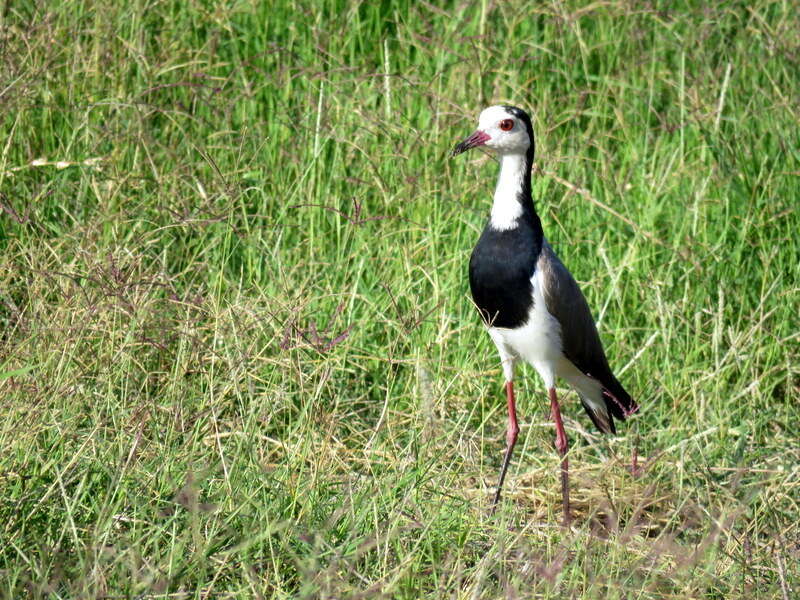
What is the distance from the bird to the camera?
4.01 metres

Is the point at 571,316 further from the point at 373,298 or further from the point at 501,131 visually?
the point at 373,298

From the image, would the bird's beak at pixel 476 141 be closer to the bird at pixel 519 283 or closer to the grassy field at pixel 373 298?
the bird at pixel 519 283

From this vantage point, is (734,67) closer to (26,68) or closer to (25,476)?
(26,68)

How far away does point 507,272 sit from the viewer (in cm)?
400

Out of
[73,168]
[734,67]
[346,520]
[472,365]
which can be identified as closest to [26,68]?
[73,168]

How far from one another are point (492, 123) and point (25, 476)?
1.96 meters

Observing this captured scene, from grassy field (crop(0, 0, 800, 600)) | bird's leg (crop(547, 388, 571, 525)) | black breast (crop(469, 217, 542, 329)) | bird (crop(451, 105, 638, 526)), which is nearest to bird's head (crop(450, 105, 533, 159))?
bird (crop(451, 105, 638, 526))

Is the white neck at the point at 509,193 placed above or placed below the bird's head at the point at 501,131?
below

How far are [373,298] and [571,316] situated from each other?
2.74 feet

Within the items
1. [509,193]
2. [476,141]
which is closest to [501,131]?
[476,141]

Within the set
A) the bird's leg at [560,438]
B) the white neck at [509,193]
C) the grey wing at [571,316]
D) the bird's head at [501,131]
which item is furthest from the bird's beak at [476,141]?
the bird's leg at [560,438]

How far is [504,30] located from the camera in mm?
5887

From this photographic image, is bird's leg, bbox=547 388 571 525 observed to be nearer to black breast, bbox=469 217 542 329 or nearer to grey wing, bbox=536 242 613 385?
grey wing, bbox=536 242 613 385

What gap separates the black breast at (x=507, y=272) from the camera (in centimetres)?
400
